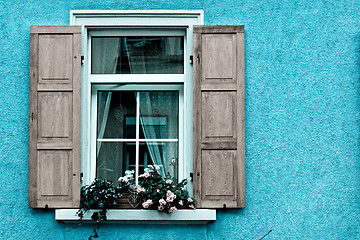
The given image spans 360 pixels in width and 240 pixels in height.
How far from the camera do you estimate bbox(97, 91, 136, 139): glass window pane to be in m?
4.43

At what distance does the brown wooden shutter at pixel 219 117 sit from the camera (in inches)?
163

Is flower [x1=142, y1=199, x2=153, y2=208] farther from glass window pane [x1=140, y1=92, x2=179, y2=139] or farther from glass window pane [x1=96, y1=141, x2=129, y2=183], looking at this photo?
glass window pane [x1=140, y1=92, x2=179, y2=139]

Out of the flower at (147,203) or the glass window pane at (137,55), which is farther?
the glass window pane at (137,55)

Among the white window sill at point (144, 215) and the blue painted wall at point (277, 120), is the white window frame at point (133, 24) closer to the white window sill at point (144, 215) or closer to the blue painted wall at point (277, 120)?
the blue painted wall at point (277, 120)

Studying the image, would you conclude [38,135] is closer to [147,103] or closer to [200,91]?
A: [147,103]

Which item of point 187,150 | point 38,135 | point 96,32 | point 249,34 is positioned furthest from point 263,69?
point 38,135

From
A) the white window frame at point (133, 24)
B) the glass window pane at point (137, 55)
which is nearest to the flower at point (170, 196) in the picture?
the white window frame at point (133, 24)

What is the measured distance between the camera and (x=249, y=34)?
14.1ft

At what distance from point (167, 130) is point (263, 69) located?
965 millimetres

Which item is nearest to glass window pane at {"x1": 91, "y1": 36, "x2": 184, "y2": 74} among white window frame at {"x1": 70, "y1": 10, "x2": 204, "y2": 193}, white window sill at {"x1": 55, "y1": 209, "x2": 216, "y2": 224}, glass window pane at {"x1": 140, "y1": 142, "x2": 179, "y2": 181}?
white window frame at {"x1": 70, "y1": 10, "x2": 204, "y2": 193}

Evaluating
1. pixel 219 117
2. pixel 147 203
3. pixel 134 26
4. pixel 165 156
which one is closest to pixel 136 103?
pixel 165 156

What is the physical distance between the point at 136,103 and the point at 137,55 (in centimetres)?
42

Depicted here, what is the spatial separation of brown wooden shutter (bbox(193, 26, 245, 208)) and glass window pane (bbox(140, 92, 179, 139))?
1.05 ft

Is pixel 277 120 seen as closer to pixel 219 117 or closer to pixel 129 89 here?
pixel 219 117
